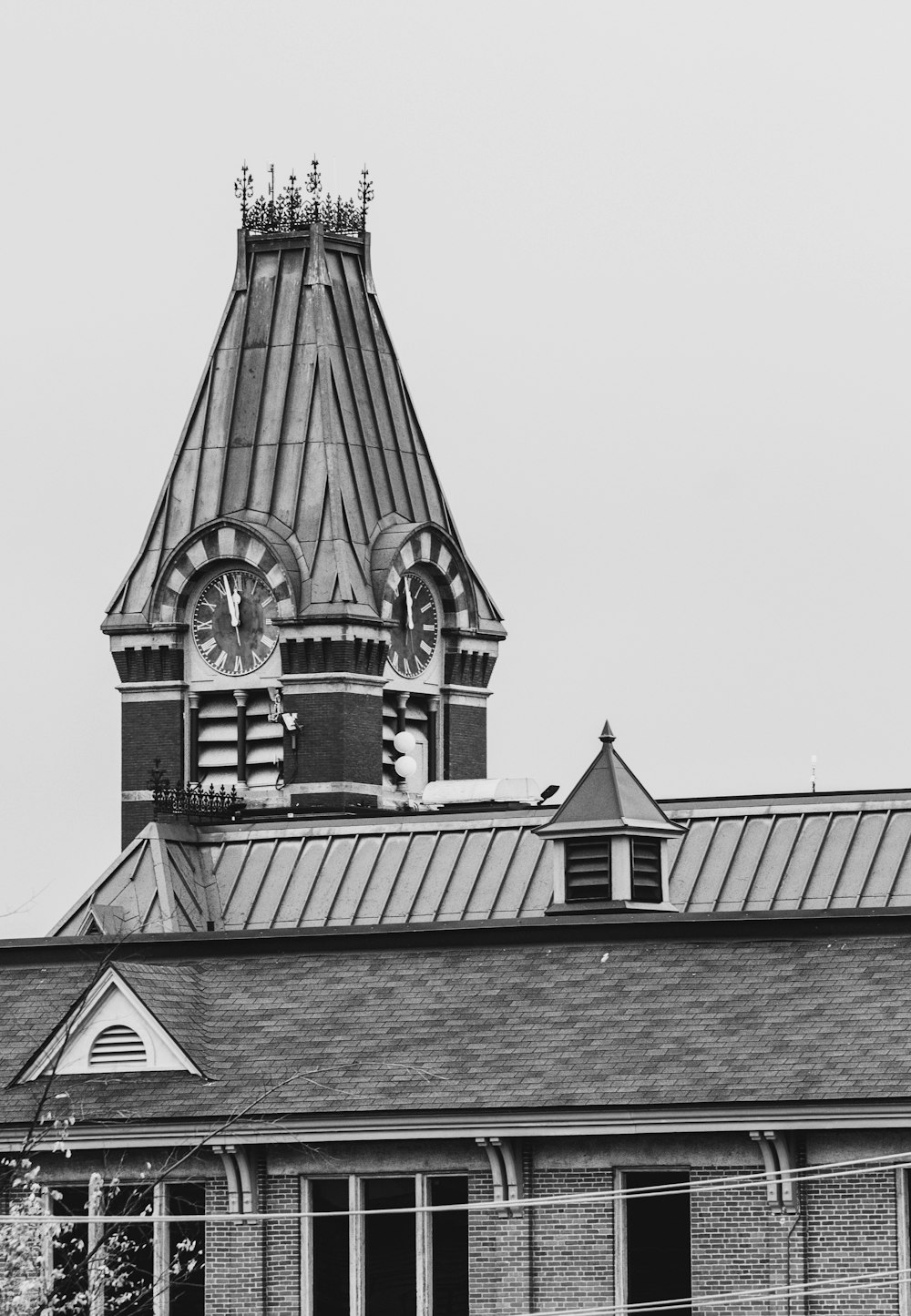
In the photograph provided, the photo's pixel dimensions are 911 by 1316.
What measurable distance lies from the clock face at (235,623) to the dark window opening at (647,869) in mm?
22697

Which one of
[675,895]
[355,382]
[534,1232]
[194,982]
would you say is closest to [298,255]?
[355,382]

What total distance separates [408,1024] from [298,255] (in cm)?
3461

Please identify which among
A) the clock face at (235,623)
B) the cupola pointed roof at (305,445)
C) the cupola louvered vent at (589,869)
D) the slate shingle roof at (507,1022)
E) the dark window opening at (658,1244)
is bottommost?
the dark window opening at (658,1244)

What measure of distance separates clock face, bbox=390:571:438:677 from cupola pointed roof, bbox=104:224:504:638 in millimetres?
971

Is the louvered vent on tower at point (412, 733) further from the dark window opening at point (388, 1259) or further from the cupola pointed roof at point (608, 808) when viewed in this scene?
the dark window opening at point (388, 1259)

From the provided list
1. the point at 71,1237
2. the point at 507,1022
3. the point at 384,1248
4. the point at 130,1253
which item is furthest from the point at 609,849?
the point at 71,1237

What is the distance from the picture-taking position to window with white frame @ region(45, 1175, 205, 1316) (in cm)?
4369

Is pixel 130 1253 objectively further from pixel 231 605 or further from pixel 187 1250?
pixel 231 605

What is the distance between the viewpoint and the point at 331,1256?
4403 centimetres

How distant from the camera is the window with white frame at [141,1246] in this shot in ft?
143

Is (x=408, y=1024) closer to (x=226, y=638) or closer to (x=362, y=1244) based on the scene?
(x=362, y=1244)

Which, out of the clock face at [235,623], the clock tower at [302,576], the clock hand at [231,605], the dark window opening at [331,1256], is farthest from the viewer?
the clock hand at [231,605]

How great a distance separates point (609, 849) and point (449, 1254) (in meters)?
9.97

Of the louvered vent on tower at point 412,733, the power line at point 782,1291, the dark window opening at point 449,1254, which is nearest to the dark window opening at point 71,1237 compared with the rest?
the dark window opening at point 449,1254
